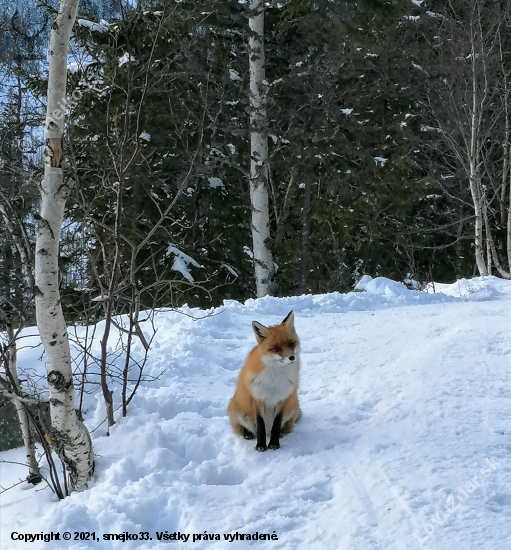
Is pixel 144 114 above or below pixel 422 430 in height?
above

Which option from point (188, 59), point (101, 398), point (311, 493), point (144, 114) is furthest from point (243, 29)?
point (311, 493)

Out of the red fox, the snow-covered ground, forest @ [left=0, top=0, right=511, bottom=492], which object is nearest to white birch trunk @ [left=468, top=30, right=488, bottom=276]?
forest @ [left=0, top=0, right=511, bottom=492]

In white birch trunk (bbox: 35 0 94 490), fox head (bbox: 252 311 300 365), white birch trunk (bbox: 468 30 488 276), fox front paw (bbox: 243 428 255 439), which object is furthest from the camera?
white birch trunk (bbox: 468 30 488 276)

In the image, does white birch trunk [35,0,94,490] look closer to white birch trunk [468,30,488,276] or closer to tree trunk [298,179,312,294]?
tree trunk [298,179,312,294]

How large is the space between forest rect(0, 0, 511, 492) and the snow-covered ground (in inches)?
195

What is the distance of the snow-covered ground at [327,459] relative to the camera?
295 centimetres

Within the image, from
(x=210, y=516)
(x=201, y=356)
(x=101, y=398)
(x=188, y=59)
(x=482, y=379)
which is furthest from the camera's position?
(x=188, y=59)

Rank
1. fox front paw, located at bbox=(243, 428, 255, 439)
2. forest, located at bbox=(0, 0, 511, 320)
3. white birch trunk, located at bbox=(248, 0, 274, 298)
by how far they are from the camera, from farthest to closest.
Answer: white birch trunk, located at bbox=(248, 0, 274, 298)
forest, located at bbox=(0, 0, 511, 320)
fox front paw, located at bbox=(243, 428, 255, 439)

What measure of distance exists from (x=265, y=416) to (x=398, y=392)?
134 cm

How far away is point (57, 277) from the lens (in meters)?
3.89

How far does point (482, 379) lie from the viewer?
465cm

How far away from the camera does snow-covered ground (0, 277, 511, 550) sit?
9.67ft

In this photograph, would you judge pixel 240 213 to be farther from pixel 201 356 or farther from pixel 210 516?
pixel 210 516

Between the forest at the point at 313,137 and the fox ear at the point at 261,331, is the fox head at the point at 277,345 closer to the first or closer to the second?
the fox ear at the point at 261,331
